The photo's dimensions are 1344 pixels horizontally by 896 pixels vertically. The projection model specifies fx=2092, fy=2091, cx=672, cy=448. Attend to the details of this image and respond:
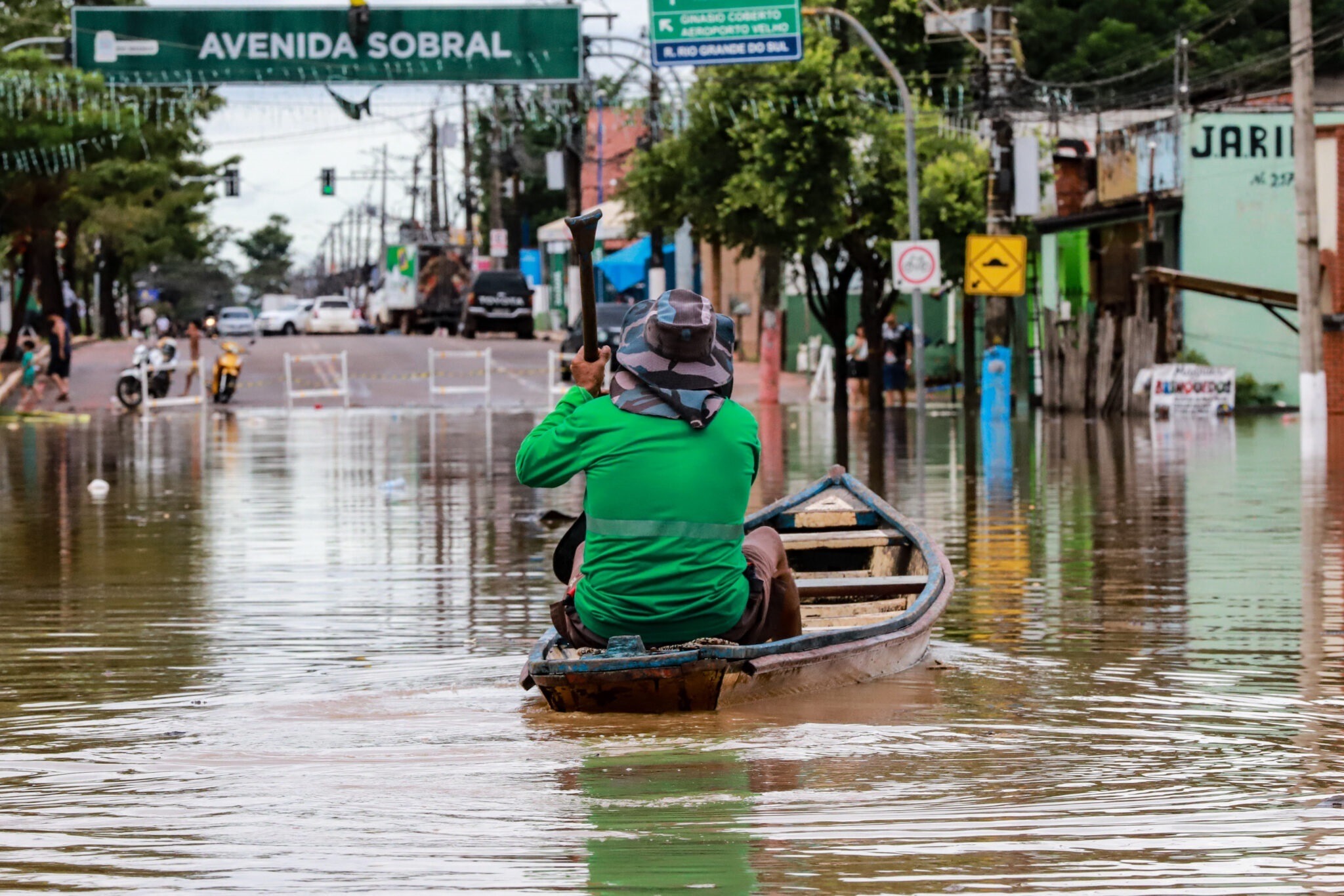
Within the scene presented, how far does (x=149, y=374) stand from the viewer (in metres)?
39.7

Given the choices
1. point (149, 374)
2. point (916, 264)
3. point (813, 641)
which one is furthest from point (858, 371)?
point (813, 641)

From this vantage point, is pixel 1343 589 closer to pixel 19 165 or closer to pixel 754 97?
pixel 754 97

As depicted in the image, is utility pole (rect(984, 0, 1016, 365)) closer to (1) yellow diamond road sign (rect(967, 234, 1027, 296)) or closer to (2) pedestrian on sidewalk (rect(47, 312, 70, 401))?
(1) yellow diamond road sign (rect(967, 234, 1027, 296))

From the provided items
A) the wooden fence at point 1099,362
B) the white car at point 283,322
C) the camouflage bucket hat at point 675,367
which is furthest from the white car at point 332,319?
the camouflage bucket hat at point 675,367

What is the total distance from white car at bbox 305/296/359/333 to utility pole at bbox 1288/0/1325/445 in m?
50.9

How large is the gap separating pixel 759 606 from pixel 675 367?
975 millimetres

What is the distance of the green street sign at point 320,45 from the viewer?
35.3 metres

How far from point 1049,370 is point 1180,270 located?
290 cm

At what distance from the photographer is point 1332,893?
505 cm

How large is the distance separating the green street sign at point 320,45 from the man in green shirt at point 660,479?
28810 millimetres

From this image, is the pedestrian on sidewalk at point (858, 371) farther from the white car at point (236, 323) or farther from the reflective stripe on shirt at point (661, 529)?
the white car at point (236, 323)

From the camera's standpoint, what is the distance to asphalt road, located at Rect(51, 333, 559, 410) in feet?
138

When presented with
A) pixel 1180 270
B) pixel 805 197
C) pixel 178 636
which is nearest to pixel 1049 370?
pixel 1180 270

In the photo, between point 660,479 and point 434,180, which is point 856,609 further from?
point 434,180
